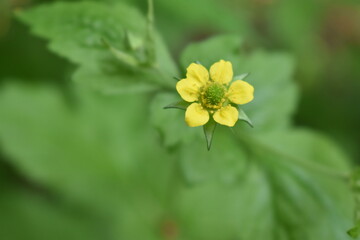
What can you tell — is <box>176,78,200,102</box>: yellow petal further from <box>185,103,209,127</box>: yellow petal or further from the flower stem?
the flower stem

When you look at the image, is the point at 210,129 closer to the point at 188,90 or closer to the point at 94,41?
the point at 188,90

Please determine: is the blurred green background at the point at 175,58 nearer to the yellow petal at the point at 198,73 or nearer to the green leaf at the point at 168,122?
the green leaf at the point at 168,122

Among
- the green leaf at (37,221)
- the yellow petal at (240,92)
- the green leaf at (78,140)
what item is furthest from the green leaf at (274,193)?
the green leaf at (37,221)

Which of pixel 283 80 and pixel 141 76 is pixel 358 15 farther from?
pixel 141 76

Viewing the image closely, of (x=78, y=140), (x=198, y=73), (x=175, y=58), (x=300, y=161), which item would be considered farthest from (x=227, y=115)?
(x=175, y=58)

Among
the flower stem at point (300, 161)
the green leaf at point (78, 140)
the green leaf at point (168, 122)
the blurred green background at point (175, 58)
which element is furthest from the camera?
the blurred green background at point (175, 58)
